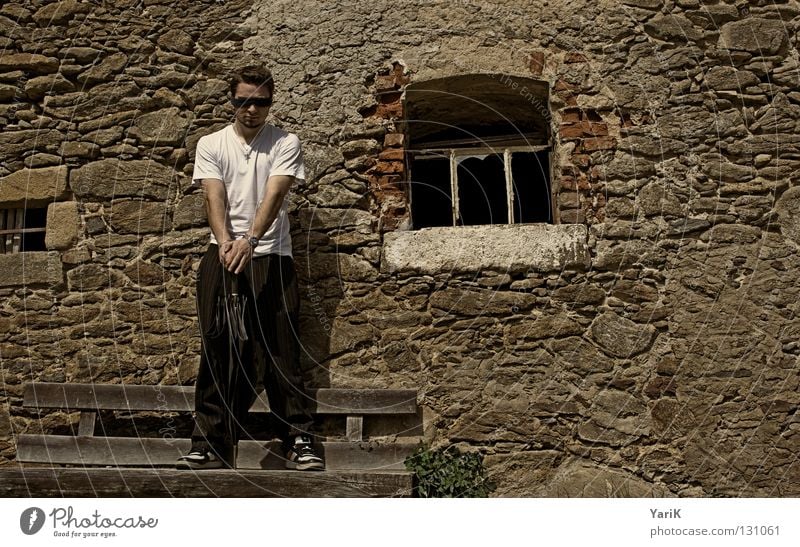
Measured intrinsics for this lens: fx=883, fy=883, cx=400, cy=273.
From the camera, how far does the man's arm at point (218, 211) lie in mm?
4418

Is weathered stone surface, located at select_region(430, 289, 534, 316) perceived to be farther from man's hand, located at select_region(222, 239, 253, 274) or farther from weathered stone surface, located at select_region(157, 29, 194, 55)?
weathered stone surface, located at select_region(157, 29, 194, 55)

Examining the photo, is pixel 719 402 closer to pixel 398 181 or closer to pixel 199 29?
pixel 398 181

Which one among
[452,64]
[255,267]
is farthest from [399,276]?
[452,64]

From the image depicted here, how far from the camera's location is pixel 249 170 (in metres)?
4.55

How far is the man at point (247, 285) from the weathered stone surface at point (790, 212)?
2.56m

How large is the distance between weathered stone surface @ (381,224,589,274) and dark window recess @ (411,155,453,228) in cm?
31

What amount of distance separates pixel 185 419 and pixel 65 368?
2.45 ft

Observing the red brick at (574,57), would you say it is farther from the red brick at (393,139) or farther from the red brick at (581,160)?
the red brick at (393,139)

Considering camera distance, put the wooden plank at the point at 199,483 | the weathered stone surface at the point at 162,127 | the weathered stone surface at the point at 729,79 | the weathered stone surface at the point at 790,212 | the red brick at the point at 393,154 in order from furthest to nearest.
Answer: the weathered stone surface at the point at 162,127 → the red brick at the point at 393,154 → the weathered stone surface at the point at 729,79 → the weathered stone surface at the point at 790,212 → the wooden plank at the point at 199,483

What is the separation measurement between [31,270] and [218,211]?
4.39ft

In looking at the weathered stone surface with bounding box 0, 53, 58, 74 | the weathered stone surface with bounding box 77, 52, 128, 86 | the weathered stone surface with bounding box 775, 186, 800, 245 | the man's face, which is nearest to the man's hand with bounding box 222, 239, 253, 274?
the man's face

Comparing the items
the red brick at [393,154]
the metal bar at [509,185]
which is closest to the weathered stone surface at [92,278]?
the red brick at [393,154]

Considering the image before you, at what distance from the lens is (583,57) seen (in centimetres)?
493

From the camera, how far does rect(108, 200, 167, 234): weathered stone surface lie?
5016 mm
